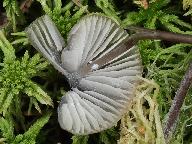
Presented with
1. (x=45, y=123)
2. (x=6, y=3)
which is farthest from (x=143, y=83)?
(x=6, y=3)

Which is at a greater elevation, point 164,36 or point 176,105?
point 164,36

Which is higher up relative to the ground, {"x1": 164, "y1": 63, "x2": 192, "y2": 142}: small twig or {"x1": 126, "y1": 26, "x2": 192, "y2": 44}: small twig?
{"x1": 126, "y1": 26, "x2": 192, "y2": 44}: small twig

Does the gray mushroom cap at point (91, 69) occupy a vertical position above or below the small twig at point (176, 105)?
above

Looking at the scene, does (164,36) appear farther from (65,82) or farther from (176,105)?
(65,82)

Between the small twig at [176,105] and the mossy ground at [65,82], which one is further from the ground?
the mossy ground at [65,82]

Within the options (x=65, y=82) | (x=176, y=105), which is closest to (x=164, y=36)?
(x=176, y=105)

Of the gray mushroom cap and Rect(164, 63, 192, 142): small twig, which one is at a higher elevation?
the gray mushroom cap

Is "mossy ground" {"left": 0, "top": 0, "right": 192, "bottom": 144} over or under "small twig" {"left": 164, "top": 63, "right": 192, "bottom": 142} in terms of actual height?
over

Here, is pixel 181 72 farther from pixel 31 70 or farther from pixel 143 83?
pixel 31 70
